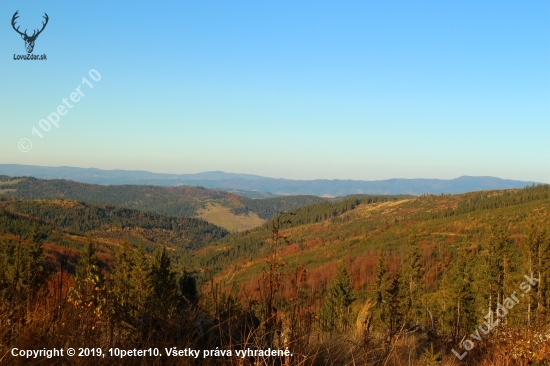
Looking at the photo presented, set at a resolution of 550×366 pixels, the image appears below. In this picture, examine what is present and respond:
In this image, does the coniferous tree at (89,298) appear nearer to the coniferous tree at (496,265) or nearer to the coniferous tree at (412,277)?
the coniferous tree at (496,265)

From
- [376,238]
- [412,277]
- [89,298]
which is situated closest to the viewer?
[89,298]

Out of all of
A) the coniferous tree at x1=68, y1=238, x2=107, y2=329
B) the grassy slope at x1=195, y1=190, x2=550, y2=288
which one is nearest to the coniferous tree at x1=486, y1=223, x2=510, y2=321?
the grassy slope at x1=195, y1=190, x2=550, y2=288

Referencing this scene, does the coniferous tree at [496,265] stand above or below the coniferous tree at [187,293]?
below

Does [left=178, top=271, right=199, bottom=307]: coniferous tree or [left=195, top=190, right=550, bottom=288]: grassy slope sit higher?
[left=178, top=271, right=199, bottom=307]: coniferous tree

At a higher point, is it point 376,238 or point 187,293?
point 187,293

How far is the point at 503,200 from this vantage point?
131 meters

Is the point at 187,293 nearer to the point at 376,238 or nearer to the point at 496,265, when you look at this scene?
the point at 496,265

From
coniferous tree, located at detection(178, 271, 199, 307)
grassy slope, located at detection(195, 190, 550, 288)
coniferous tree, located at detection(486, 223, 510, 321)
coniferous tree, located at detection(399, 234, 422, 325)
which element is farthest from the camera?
grassy slope, located at detection(195, 190, 550, 288)

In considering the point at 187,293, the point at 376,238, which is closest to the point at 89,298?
the point at 187,293

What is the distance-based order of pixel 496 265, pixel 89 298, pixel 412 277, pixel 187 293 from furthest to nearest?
pixel 412 277, pixel 496 265, pixel 187 293, pixel 89 298

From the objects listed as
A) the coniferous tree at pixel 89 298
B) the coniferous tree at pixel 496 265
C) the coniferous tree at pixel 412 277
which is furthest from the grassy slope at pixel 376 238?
the coniferous tree at pixel 89 298

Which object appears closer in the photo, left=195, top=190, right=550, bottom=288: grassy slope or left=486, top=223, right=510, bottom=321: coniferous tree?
left=486, top=223, right=510, bottom=321: coniferous tree

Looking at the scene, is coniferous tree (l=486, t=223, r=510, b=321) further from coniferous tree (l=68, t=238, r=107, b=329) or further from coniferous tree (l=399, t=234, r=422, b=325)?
coniferous tree (l=68, t=238, r=107, b=329)

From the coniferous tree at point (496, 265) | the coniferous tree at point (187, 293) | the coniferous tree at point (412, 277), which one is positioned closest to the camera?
the coniferous tree at point (187, 293)
